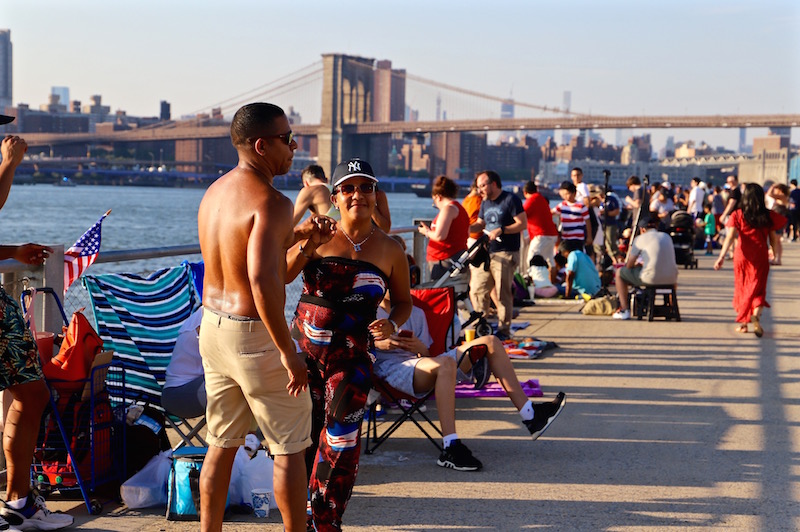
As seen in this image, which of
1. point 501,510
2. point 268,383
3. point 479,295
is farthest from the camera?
point 479,295

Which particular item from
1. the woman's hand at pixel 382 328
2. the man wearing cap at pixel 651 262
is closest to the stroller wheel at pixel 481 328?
the woman's hand at pixel 382 328

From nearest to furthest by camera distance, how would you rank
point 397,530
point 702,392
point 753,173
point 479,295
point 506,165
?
point 397,530 → point 702,392 → point 479,295 → point 753,173 → point 506,165

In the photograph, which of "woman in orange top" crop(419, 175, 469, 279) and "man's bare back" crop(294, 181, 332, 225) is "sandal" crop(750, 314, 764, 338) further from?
"man's bare back" crop(294, 181, 332, 225)

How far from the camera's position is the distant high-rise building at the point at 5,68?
11331cm

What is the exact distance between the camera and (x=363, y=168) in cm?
410

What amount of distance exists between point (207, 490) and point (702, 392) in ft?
14.6

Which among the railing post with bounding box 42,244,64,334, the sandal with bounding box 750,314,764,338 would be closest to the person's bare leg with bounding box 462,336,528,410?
the railing post with bounding box 42,244,64,334

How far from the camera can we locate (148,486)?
4.31m

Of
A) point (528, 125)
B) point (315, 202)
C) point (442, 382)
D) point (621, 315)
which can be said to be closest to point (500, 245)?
point (621, 315)

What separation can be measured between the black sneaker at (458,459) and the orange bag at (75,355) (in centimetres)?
171

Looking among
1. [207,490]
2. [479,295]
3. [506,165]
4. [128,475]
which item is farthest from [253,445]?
[506,165]

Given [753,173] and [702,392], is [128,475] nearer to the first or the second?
[702,392]

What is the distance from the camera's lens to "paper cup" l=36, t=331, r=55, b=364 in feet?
14.3

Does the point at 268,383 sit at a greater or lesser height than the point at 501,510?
greater
